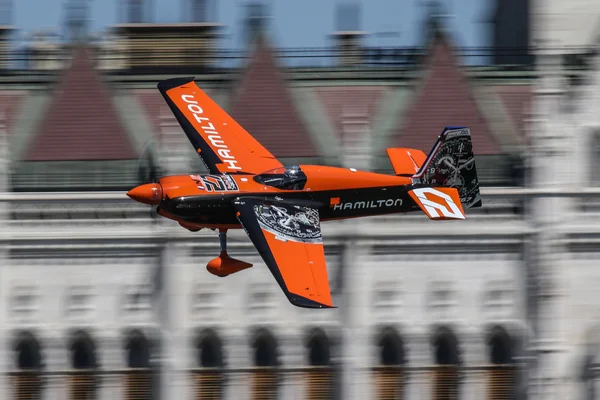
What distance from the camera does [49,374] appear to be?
49.7m

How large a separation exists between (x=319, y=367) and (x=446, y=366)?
417 cm

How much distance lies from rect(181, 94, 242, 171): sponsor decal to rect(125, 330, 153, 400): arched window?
8.22 meters

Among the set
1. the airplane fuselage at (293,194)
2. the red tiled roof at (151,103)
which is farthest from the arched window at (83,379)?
the airplane fuselage at (293,194)

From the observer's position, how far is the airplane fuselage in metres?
39.4

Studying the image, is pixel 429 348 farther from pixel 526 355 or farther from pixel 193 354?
pixel 193 354

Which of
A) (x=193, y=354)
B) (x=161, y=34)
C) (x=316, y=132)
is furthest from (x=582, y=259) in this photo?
(x=161, y=34)

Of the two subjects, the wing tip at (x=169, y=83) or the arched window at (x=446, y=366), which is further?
the arched window at (x=446, y=366)

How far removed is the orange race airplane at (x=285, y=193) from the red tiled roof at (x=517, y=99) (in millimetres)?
8890

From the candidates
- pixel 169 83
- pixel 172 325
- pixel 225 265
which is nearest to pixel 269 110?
pixel 169 83

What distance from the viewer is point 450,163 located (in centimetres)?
4341

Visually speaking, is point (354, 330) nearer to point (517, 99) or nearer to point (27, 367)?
point (517, 99)

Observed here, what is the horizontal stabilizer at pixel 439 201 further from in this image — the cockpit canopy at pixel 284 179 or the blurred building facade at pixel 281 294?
the blurred building facade at pixel 281 294

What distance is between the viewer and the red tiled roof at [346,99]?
5272cm

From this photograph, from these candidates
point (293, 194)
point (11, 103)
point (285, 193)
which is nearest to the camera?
point (285, 193)
